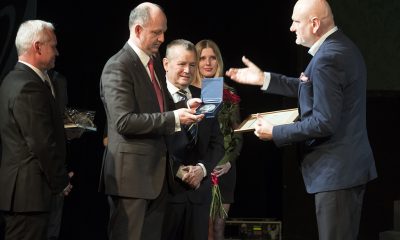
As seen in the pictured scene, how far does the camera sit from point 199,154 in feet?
12.6

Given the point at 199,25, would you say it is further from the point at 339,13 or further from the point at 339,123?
the point at 339,123

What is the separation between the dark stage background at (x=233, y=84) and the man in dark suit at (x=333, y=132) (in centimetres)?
268

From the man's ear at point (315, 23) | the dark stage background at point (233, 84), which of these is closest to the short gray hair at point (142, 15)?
the man's ear at point (315, 23)

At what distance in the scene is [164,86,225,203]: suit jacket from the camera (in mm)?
3584

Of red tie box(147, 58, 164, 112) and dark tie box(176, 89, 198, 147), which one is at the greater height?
red tie box(147, 58, 164, 112)

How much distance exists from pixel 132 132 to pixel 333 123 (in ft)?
3.09

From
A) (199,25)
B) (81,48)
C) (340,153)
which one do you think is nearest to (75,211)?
(81,48)

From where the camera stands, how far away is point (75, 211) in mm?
5922

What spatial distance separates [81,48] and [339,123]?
3384 millimetres

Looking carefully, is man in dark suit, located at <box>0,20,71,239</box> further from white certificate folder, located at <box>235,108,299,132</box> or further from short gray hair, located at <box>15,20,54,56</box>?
white certificate folder, located at <box>235,108,299,132</box>

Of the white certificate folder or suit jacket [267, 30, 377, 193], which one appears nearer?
suit jacket [267, 30, 377, 193]

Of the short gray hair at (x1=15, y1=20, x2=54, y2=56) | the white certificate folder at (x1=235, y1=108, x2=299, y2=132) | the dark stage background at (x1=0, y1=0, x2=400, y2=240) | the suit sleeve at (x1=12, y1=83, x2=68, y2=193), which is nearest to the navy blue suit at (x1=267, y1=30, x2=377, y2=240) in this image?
the white certificate folder at (x1=235, y1=108, x2=299, y2=132)

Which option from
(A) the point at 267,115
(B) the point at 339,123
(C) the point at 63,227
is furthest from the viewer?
(C) the point at 63,227

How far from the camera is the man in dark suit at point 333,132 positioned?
3.05m
